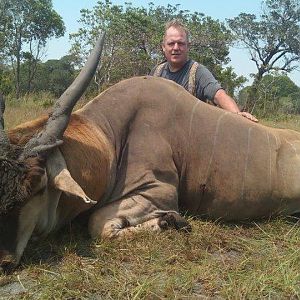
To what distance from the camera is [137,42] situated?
24.3 m

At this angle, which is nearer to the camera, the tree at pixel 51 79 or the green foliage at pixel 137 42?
the green foliage at pixel 137 42

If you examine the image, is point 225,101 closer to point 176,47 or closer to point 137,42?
point 176,47

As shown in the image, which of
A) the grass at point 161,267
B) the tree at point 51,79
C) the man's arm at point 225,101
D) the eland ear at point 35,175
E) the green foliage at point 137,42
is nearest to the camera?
the grass at point 161,267

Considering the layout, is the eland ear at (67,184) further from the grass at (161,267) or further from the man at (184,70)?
the man at (184,70)

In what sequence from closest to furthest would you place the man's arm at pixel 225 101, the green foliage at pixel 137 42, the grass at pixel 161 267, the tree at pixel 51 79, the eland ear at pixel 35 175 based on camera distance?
1. the grass at pixel 161 267
2. the eland ear at pixel 35 175
3. the man's arm at pixel 225 101
4. the green foliage at pixel 137 42
5. the tree at pixel 51 79

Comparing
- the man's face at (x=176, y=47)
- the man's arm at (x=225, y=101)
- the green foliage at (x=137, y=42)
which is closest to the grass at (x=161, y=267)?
the man's arm at (x=225, y=101)

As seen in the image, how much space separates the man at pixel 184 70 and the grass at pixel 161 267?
1.64 m

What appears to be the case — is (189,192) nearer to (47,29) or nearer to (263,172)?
(263,172)

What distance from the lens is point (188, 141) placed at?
3824 mm

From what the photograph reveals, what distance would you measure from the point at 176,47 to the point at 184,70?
0.24 m

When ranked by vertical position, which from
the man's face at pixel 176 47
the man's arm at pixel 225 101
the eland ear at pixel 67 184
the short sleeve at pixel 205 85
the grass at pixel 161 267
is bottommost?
the grass at pixel 161 267

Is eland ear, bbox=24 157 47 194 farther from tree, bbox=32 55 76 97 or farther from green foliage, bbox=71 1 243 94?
tree, bbox=32 55 76 97

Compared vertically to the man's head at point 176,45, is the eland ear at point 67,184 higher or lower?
lower

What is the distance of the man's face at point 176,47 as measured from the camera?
16.8 feet
